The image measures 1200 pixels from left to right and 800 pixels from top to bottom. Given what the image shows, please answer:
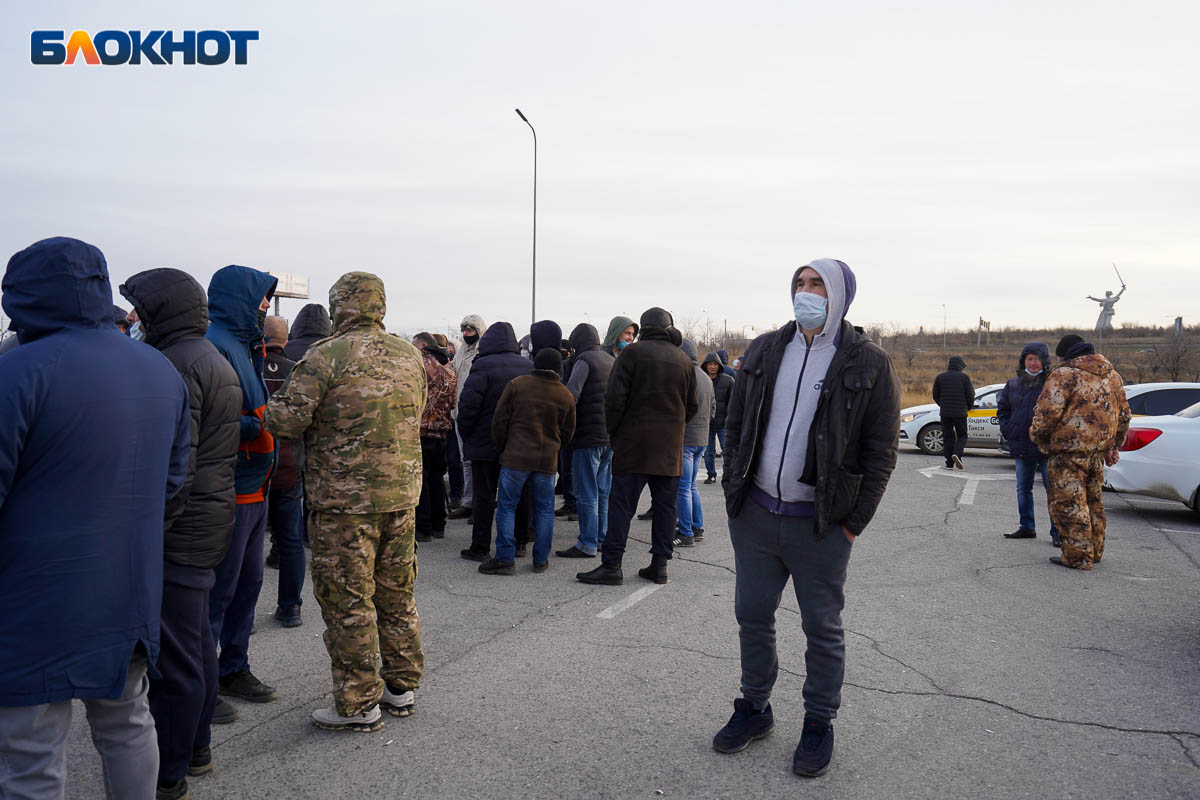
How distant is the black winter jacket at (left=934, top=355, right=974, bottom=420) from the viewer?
14938 millimetres

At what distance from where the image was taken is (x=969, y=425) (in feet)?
57.1

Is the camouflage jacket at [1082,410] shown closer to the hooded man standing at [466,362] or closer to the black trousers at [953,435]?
the hooded man standing at [466,362]

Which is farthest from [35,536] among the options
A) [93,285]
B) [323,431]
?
[323,431]

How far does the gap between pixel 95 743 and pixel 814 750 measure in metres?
2.65

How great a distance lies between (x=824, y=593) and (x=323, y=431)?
2.30 m

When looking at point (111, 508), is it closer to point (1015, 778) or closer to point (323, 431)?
point (323, 431)

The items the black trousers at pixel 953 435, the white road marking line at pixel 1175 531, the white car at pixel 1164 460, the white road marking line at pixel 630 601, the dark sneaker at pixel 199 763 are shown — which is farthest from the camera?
the black trousers at pixel 953 435

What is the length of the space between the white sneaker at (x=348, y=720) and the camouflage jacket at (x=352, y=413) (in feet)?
3.06

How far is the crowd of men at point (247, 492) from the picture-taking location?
2428 millimetres

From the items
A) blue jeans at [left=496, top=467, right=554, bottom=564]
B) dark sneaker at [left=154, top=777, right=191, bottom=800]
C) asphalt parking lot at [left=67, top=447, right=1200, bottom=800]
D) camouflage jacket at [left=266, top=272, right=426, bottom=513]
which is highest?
camouflage jacket at [left=266, top=272, right=426, bottom=513]

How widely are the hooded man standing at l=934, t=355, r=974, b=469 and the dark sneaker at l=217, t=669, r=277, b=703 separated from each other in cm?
1283

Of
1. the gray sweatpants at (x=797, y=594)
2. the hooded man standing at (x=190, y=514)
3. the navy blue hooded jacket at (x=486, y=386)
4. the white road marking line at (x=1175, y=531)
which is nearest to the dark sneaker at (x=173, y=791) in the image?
the hooded man standing at (x=190, y=514)

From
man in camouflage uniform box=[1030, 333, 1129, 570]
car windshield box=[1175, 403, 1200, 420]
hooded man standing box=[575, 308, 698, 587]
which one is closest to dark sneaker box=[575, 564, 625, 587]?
hooded man standing box=[575, 308, 698, 587]

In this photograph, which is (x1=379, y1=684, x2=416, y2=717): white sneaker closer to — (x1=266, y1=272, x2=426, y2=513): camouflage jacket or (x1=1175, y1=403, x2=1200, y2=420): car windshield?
(x1=266, y1=272, x2=426, y2=513): camouflage jacket
